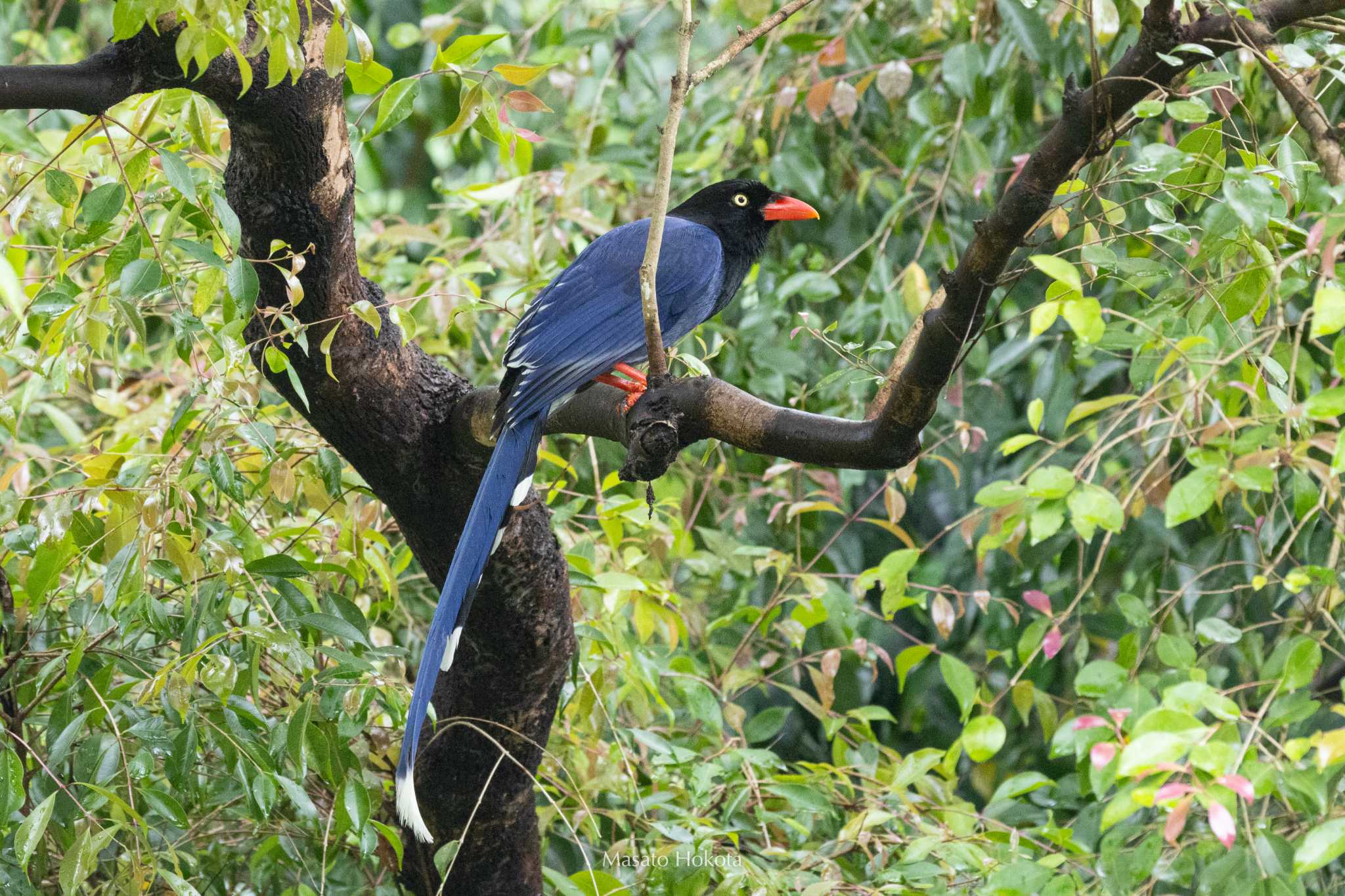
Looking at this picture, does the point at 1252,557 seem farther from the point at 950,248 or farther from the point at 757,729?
the point at 757,729

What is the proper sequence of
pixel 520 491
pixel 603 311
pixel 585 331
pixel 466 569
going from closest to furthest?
pixel 466 569 → pixel 520 491 → pixel 585 331 → pixel 603 311

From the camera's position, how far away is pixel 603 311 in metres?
2.92

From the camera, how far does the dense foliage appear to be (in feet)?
6.36

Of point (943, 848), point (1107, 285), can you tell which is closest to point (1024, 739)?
point (1107, 285)

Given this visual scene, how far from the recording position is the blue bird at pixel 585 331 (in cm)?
223

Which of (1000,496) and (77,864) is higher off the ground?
(77,864)

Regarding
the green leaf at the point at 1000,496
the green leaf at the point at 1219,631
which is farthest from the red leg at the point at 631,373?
the green leaf at the point at 1219,631

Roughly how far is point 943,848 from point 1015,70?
2.23 meters

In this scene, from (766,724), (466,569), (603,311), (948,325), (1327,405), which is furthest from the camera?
(766,724)

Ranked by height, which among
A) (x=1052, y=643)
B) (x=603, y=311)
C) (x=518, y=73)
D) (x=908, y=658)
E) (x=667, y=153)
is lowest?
(x=908, y=658)

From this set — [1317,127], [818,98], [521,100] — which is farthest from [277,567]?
[818,98]

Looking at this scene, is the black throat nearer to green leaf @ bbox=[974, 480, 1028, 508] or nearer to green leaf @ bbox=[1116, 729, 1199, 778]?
green leaf @ bbox=[974, 480, 1028, 508]

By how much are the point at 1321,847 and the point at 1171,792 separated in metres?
0.26

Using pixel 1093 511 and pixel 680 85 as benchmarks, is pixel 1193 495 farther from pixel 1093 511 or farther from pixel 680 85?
pixel 680 85
